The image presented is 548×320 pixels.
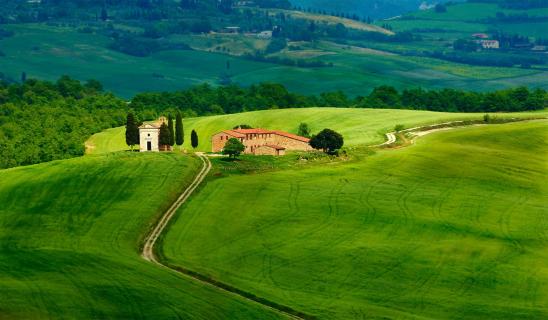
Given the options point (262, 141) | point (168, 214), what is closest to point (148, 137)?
point (262, 141)

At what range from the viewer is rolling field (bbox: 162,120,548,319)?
9881 cm

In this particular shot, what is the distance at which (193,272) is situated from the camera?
339 ft

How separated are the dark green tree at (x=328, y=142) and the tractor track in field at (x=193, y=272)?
47.2 ft

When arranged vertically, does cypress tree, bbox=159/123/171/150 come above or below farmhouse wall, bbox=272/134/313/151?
above

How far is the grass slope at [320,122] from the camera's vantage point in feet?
553

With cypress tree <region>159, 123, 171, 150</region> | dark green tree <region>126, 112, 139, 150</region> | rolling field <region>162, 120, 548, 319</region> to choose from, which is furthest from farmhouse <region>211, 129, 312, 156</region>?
rolling field <region>162, 120, 548, 319</region>

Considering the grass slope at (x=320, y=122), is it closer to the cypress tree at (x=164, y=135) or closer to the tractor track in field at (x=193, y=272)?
the cypress tree at (x=164, y=135)

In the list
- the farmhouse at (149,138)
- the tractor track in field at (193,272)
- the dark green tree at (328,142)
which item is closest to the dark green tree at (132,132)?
the farmhouse at (149,138)

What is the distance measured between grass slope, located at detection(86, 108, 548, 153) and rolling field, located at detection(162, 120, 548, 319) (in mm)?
26406

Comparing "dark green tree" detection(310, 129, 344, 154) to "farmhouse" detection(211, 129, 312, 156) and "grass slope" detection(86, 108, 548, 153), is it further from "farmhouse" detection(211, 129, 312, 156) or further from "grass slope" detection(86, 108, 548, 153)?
"grass slope" detection(86, 108, 548, 153)

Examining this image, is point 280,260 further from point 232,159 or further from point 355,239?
point 232,159

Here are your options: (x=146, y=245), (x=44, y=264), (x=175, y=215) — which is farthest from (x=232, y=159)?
(x=44, y=264)

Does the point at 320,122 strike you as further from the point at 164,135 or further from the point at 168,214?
the point at 168,214

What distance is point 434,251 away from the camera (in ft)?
356
